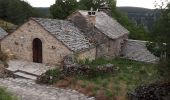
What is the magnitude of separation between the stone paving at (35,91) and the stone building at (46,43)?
3997 millimetres

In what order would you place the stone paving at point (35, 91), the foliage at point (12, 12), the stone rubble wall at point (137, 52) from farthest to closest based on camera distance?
the foliage at point (12, 12) → the stone rubble wall at point (137, 52) → the stone paving at point (35, 91)

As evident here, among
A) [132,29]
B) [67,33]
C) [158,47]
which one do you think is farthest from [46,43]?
[132,29]

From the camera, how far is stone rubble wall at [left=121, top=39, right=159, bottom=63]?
28094 mm

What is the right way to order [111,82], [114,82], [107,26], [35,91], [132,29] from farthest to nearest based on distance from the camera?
[132,29] < [107,26] < [114,82] < [111,82] < [35,91]

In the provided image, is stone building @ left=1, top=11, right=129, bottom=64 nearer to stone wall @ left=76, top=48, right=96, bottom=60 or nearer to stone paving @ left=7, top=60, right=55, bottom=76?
stone wall @ left=76, top=48, right=96, bottom=60

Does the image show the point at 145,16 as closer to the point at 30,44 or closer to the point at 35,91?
the point at 30,44

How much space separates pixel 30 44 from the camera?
24406 mm

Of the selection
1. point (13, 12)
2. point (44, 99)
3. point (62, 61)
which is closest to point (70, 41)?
point (62, 61)

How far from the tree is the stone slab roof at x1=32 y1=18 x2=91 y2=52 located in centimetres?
1727

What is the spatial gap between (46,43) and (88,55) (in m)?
3.59

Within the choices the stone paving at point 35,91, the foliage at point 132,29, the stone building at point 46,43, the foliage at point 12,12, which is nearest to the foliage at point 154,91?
the stone paving at point 35,91

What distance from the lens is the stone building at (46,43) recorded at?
2314 centimetres

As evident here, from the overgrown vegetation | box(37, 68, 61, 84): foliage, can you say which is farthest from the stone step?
the overgrown vegetation

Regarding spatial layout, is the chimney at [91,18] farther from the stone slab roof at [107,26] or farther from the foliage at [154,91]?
the foliage at [154,91]
